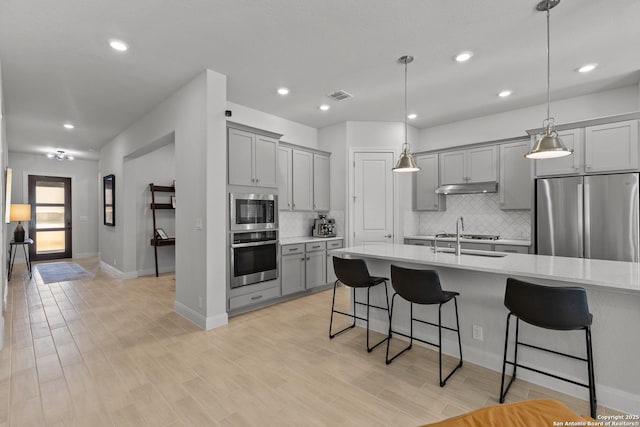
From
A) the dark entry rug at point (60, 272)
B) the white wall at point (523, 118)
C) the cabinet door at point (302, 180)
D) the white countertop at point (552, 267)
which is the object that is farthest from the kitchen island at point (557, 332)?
the dark entry rug at point (60, 272)

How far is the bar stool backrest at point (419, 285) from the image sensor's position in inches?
95.5

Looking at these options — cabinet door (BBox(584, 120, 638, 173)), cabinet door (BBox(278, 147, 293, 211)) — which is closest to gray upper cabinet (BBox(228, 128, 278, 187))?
cabinet door (BBox(278, 147, 293, 211))

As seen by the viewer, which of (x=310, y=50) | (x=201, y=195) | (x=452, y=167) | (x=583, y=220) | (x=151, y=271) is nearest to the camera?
(x=310, y=50)

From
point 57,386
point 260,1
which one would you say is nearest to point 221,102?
point 260,1

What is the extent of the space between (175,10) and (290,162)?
9.22 feet

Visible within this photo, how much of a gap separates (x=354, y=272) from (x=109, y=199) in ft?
20.9

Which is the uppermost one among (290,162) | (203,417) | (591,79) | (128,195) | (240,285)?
(591,79)

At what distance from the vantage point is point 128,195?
20.1ft

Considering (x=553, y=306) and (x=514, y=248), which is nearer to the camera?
(x=553, y=306)

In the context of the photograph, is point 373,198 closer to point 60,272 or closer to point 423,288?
point 423,288

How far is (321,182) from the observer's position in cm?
564

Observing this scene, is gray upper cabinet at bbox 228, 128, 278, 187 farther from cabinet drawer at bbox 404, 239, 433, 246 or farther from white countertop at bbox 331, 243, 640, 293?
cabinet drawer at bbox 404, 239, 433, 246

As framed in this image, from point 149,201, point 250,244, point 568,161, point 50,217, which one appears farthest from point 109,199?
point 568,161

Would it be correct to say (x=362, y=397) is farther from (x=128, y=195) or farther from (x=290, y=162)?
(x=128, y=195)
